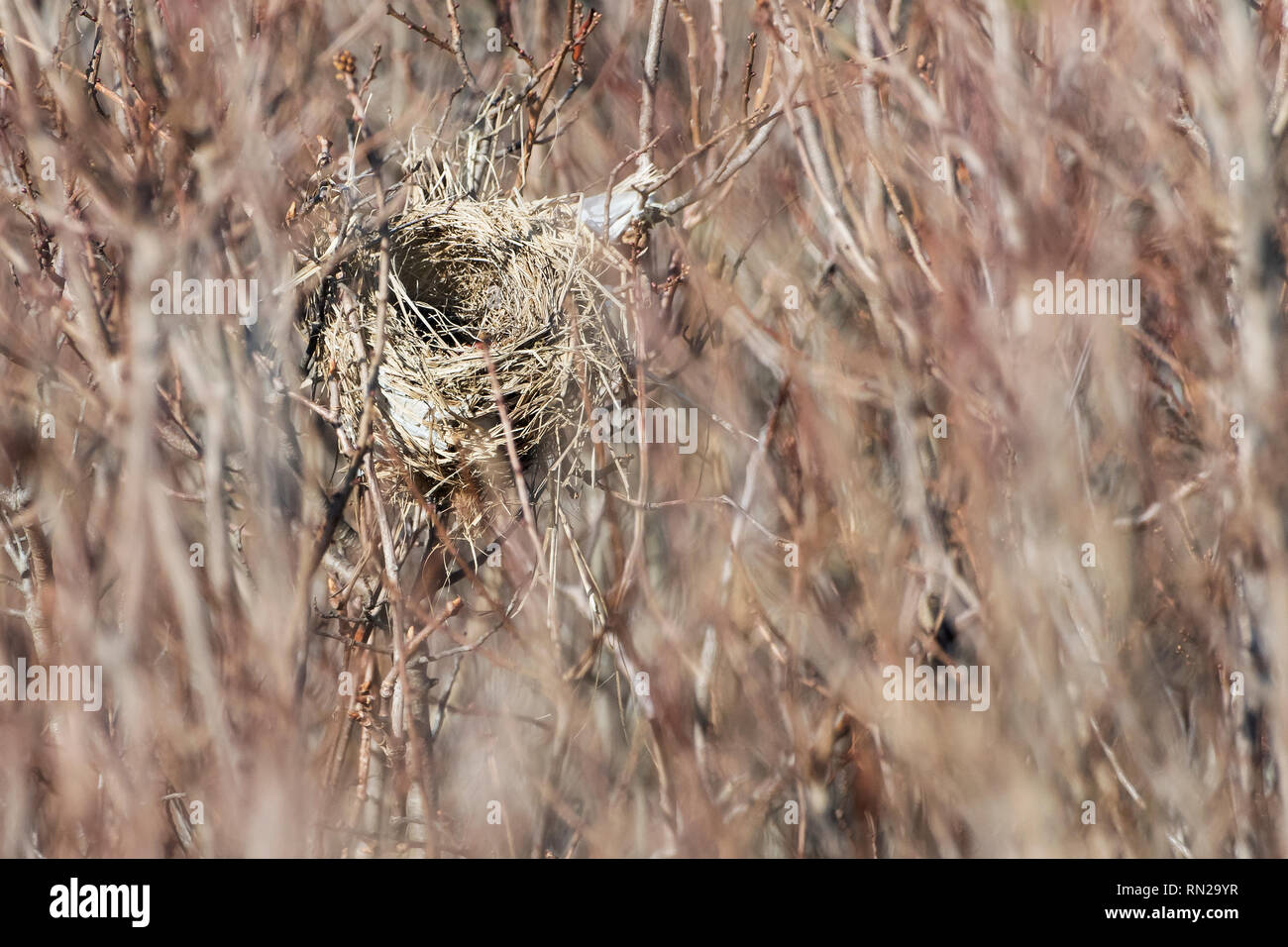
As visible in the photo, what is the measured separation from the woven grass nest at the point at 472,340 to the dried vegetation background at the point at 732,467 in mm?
88

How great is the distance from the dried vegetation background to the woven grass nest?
9cm

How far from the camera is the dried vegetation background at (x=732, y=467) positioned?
1.62 meters

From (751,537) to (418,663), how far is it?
2.53 feet

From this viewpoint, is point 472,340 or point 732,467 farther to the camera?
point 732,467

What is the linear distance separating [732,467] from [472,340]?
751 mm

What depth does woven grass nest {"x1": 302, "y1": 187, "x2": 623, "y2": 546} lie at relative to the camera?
1.68m

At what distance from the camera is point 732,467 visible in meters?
2.26

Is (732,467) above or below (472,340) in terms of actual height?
below

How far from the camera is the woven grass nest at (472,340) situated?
168 cm

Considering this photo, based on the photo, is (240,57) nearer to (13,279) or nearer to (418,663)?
(13,279)

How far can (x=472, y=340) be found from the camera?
5.85 feet

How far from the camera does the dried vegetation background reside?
1621 mm
